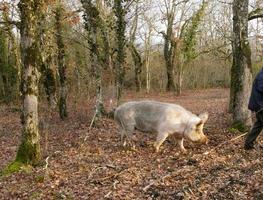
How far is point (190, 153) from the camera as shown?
40.7 ft

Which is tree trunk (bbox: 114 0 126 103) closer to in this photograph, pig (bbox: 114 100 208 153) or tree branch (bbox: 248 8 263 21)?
tree branch (bbox: 248 8 263 21)

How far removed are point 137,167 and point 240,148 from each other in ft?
9.85

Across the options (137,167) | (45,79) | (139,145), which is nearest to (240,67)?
(139,145)

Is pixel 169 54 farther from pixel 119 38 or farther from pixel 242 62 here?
pixel 242 62

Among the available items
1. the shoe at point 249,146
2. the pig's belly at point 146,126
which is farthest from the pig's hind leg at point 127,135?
the shoe at point 249,146

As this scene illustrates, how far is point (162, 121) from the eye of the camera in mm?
13039

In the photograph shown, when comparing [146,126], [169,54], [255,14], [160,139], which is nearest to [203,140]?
[160,139]

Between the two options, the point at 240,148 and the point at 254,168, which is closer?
the point at 254,168

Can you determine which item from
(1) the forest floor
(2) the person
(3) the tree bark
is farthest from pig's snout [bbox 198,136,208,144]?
(3) the tree bark

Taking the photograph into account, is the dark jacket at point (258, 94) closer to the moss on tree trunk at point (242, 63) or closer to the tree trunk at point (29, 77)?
the moss on tree trunk at point (242, 63)

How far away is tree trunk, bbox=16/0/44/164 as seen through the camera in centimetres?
1215

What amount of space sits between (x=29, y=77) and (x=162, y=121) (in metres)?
3.84

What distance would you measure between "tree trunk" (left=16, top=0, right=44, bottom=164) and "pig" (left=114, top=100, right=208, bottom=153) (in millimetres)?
2816

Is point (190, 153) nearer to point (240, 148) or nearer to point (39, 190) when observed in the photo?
point (240, 148)
